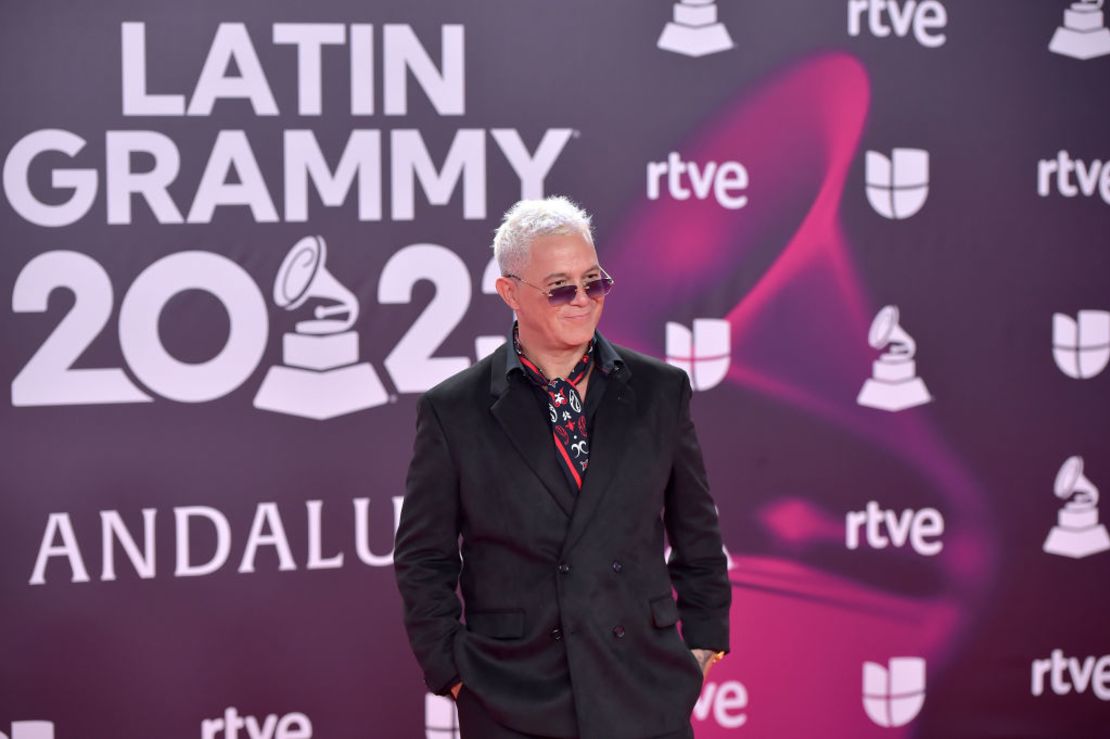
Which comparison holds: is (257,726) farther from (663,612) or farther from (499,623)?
(663,612)

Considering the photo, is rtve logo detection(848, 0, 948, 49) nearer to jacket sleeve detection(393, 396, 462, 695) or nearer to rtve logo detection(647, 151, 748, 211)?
rtve logo detection(647, 151, 748, 211)

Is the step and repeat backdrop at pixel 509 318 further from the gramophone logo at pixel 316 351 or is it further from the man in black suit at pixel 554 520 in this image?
the man in black suit at pixel 554 520

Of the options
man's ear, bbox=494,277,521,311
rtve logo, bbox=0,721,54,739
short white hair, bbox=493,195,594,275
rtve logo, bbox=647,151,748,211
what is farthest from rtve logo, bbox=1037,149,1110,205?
rtve logo, bbox=0,721,54,739

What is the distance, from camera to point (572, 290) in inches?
92.6

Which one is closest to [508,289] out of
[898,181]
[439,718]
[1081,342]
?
[439,718]

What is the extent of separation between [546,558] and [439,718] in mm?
1707

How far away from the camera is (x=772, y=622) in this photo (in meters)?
3.96

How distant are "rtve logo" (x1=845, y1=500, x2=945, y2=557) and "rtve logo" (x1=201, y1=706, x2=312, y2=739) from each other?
71.4 inches

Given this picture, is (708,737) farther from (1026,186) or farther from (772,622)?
(1026,186)

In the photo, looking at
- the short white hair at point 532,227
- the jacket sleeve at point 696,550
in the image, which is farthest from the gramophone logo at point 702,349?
the short white hair at point 532,227

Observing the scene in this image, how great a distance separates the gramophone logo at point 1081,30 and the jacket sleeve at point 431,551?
277cm

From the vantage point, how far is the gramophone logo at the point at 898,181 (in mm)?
3943

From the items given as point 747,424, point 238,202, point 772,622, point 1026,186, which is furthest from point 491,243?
point 1026,186

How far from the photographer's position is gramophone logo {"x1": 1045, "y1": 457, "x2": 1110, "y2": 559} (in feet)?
13.5
